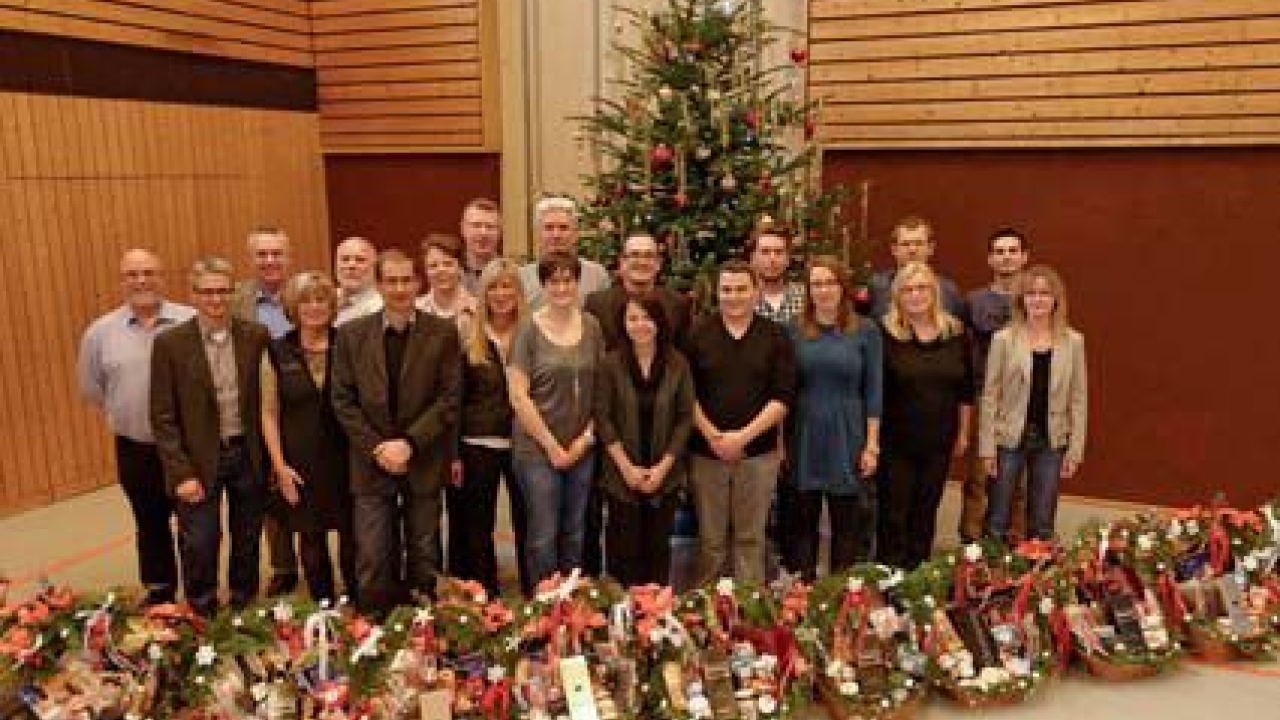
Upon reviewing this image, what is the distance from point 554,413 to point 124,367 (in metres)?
1.68

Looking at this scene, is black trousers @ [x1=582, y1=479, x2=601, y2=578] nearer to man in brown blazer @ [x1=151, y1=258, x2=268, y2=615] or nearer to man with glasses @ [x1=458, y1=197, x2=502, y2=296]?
man with glasses @ [x1=458, y1=197, x2=502, y2=296]

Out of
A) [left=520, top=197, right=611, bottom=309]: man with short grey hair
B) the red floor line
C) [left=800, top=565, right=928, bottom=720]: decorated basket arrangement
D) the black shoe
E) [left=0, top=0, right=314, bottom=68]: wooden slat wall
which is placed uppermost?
[left=0, top=0, right=314, bottom=68]: wooden slat wall

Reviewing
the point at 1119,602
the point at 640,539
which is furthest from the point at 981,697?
the point at 640,539

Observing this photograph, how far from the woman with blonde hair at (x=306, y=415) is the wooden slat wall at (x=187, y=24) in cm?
294

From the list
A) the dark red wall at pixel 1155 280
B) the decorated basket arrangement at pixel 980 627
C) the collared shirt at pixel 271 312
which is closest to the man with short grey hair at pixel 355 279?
the collared shirt at pixel 271 312

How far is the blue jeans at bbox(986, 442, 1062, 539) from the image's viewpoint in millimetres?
4227

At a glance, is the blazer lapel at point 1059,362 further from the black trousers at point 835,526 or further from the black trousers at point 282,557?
the black trousers at point 282,557

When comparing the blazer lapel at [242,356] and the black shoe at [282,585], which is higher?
the blazer lapel at [242,356]

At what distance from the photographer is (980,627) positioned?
3.39m

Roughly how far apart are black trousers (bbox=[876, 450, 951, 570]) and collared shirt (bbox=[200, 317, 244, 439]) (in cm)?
253

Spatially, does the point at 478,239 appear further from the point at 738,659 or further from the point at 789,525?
the point at 738,659

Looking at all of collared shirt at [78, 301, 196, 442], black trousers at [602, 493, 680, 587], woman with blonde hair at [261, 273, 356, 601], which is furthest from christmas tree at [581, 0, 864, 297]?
collared shirt at [78, 301, 196, 442]

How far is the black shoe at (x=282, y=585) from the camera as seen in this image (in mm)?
4309

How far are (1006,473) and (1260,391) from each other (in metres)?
1.91
